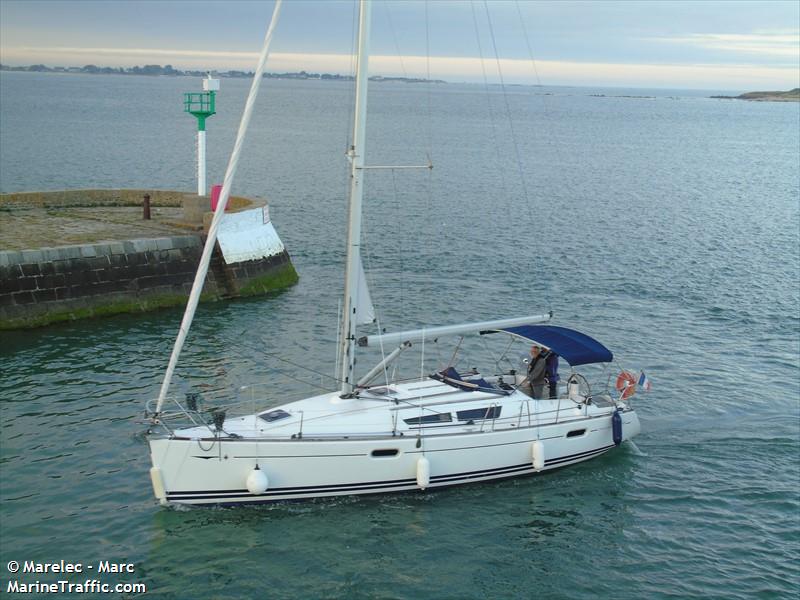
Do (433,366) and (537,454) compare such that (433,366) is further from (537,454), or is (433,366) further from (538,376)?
(537,454)

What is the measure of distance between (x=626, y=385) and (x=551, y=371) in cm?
220

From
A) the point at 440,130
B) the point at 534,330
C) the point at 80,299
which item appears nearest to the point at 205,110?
the point at 80,299

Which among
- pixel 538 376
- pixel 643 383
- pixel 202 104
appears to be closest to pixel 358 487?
pixel 538 376

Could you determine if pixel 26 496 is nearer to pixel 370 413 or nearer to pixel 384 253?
pixel 370 413

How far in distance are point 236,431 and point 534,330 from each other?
797cm

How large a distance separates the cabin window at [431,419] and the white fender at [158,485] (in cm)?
512

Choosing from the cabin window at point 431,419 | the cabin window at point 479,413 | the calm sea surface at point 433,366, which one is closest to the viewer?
the calm sea surface at point 433,366

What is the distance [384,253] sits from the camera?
3906 centimetres

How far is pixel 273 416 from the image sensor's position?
17672mm

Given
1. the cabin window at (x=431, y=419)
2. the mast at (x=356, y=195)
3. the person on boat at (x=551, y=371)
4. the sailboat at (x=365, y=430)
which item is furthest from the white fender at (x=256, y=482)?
Answer: the person on boat at (x=551, y=371)

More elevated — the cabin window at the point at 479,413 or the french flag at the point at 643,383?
the french flag at the point at 643,383

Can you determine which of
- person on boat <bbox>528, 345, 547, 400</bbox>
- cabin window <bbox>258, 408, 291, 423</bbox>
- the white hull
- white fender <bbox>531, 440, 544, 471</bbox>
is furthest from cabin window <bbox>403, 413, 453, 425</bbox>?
person on boat <bbox>528, 345, 547, 400</bbox>

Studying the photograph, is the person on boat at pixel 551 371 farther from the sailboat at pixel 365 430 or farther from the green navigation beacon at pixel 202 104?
the green navigation beacon at pixel 202 104

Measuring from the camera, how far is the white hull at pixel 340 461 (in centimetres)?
1631
